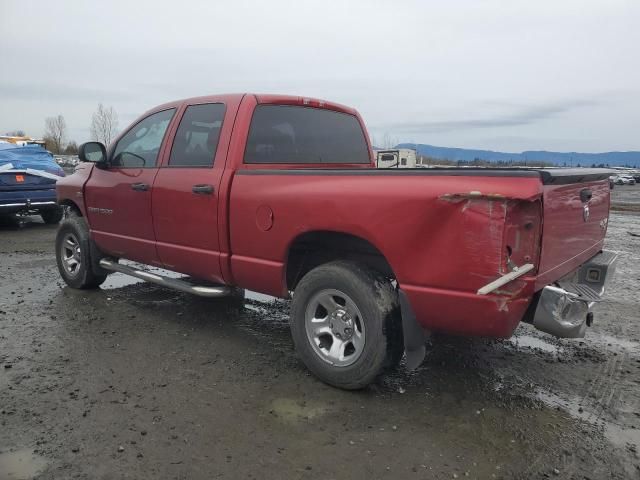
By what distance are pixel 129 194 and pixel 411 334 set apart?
318 cm

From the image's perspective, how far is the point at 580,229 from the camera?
353 cm

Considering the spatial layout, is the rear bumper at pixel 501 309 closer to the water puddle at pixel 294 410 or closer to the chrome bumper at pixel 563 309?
the chrome bumper at pixel 563 309

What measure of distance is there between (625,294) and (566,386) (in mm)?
3079

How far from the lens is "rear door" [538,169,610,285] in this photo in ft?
9.70

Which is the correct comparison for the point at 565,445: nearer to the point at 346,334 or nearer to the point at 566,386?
the point at 566,386

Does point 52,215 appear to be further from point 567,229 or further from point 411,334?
point 567,229

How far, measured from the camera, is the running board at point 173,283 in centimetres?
428

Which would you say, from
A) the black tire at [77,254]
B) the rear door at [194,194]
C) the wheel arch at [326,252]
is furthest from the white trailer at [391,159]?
the black tire at [77,254]

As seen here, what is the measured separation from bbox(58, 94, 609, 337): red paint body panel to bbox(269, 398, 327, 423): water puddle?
865mm

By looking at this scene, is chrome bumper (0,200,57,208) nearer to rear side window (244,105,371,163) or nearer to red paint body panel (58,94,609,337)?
red paint body panel (58,94,609,337)

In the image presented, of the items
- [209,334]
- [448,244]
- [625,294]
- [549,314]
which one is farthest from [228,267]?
[625,294]

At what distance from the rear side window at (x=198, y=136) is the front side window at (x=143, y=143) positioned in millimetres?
265

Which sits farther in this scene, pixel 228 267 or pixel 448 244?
pixel 228 267

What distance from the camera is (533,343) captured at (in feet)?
→ 14.9
